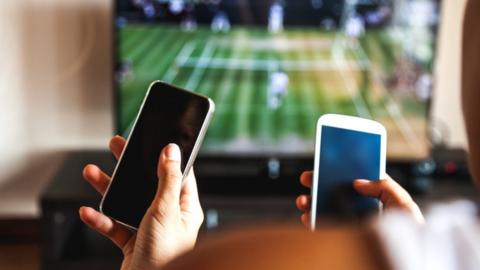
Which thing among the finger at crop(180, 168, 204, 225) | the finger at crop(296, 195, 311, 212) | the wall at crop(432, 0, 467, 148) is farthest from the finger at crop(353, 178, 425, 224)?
the wall at crop(432, 0, 467, 148)

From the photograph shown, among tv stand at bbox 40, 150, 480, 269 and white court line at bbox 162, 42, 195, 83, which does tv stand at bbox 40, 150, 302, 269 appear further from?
white court line at bbox 162, 42, 195, 83

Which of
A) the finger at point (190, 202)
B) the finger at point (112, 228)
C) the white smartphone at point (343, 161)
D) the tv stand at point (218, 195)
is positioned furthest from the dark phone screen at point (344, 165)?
the tv stand at point (218, 195)

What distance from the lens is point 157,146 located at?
113cm

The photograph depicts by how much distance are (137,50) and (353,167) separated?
1.39 metres

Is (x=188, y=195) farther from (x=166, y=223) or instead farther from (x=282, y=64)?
(x=282, y=64)

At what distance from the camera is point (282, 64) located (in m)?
2.36

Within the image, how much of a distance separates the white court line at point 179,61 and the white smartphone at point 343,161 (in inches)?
51.3

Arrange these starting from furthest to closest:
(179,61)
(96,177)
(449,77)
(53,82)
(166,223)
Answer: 1. (449,77)
2. (53,82)
3. (179,61)
4. (96,177)
5. (166,223)

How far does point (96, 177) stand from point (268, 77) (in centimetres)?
126

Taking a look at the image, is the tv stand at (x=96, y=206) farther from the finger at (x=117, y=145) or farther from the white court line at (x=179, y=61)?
the finger at (x=117, y=145)

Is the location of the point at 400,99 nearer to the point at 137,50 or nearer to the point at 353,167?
the point at 137,50

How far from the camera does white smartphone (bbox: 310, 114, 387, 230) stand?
1.01 meters

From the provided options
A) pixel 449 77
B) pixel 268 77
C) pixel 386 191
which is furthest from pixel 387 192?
pixel 449 77

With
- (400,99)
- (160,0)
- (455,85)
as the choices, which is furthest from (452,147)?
(160,0)
